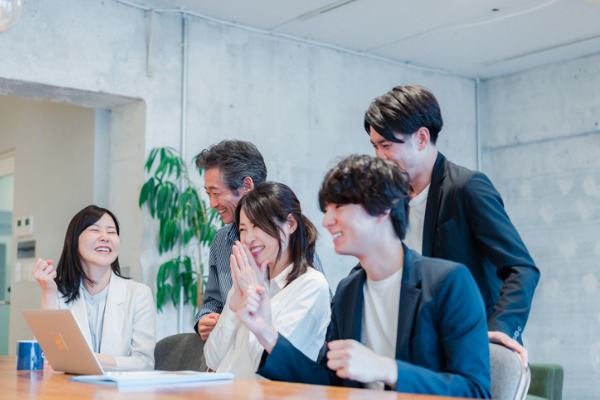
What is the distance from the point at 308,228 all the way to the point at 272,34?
12.3 ft

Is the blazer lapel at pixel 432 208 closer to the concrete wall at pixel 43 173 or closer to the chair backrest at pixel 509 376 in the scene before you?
the chair backrest at pixel 509 376

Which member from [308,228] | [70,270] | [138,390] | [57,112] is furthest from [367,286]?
[57,112]

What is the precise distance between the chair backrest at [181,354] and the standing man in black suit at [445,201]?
2.94ft

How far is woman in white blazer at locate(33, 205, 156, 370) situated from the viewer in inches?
130

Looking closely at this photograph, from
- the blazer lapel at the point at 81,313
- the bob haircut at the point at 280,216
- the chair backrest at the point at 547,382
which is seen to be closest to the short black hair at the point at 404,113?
the bob haircut at the point at 280,216

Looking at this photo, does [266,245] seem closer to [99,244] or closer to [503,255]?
[503,255]

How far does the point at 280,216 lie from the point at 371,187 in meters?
0.80

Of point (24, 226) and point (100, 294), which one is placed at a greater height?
point (24, 226)

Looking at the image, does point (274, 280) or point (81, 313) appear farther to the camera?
point (81, 313)

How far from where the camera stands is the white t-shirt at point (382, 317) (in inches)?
78.5

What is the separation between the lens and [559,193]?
7.07m

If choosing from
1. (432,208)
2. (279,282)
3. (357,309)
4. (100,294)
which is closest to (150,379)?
(357,309)

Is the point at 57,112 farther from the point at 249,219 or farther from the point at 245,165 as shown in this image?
the point at 249,219

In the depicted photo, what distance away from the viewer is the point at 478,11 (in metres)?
5.90
